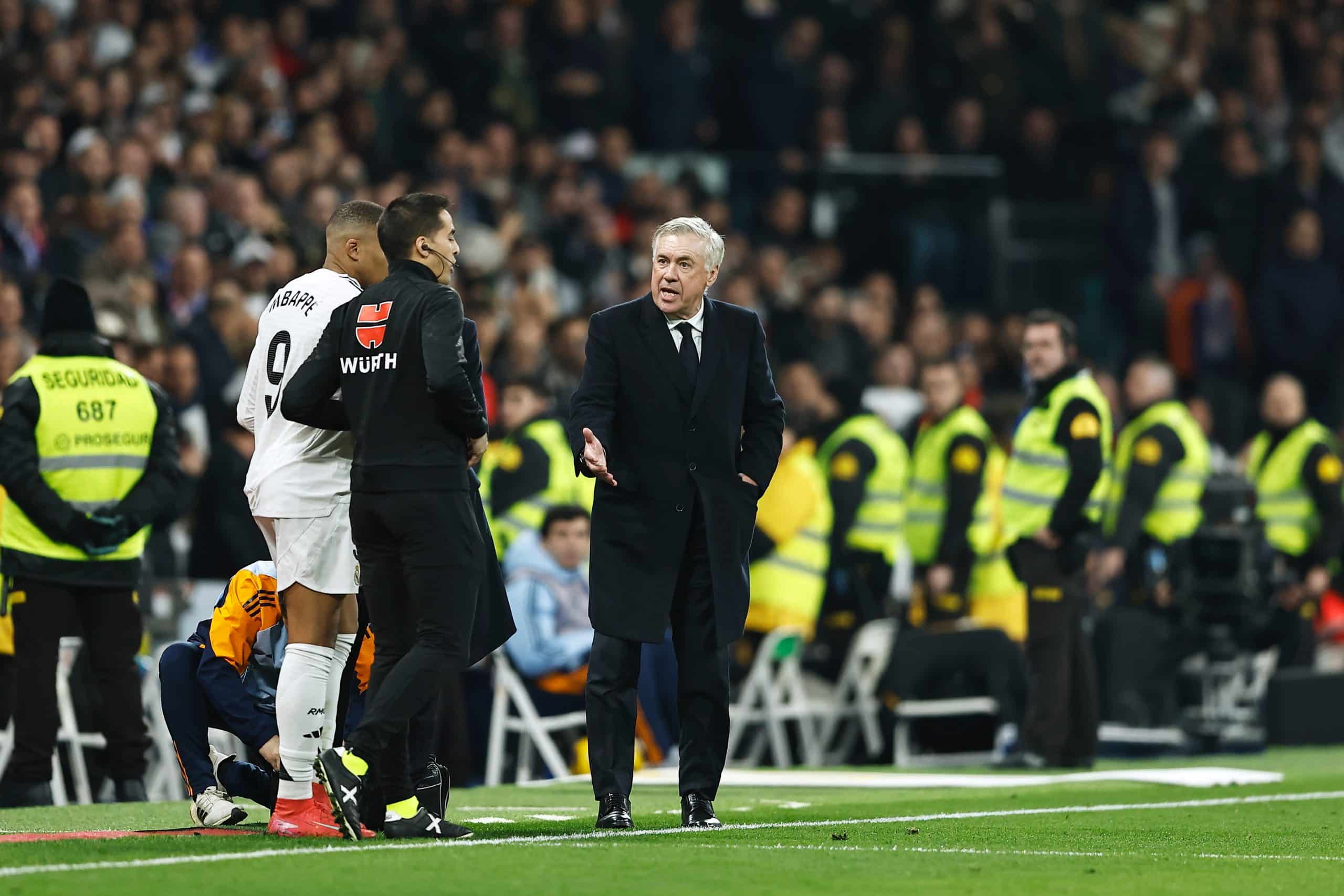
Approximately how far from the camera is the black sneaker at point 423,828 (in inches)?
313

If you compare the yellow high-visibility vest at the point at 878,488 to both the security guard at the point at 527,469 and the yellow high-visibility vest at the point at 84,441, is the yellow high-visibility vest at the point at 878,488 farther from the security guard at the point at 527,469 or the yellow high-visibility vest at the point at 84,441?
the yellow high-visibility vest at the point at 84,441

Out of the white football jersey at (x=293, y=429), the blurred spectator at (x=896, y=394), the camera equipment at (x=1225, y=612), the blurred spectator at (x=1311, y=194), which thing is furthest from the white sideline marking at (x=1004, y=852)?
the blurred spectator at (x=1311, y=194)

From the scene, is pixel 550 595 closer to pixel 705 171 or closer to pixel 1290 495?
pixel 1290 495

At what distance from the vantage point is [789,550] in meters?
14.6

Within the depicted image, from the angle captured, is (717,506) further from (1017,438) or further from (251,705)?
(1017,438)

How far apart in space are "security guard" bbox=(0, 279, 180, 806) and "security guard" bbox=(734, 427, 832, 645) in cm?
457

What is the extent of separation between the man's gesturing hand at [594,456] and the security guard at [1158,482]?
7781mm

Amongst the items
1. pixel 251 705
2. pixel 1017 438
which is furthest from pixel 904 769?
pixel 251 705

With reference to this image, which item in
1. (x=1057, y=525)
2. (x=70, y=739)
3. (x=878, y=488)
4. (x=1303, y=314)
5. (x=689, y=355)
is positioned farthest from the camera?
(x=1303, y=314)

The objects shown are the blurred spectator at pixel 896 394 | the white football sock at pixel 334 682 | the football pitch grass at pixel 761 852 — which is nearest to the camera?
the football pitch grass at pixel 761 852

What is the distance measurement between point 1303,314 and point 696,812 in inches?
526

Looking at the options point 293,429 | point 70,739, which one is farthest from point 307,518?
point 70,739

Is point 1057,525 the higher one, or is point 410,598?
point 1057,525

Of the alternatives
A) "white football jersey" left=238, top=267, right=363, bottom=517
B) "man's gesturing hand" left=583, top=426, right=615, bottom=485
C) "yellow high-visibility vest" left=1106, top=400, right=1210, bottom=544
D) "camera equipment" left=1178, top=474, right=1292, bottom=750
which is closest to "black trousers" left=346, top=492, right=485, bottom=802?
"white football jersey" left=238, top=267, right=363, bottom=517
